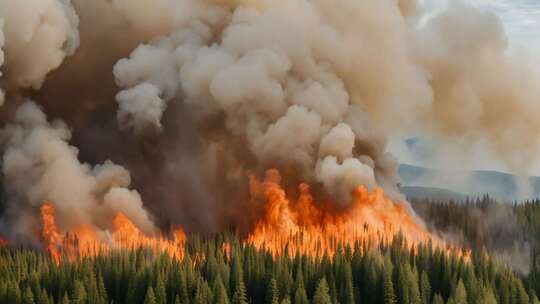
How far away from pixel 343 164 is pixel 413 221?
2401 cm

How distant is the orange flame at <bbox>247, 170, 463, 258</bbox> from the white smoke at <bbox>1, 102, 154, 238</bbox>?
886 inches

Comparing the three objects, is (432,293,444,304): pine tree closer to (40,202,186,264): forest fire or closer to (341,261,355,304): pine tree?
(341,261,355,304): pine tree

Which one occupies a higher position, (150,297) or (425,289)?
(425,289)

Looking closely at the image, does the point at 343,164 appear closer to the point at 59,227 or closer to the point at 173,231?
the point at 173,231

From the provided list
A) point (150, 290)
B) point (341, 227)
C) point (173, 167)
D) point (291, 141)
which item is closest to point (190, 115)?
point (173, 167)

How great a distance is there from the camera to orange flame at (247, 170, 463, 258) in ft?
473

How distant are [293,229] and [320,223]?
4.81 metres

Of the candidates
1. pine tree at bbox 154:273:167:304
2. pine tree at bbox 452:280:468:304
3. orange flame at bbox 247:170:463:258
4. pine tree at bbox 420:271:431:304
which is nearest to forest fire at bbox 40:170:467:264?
orange flame at bbox 247:170:463:258

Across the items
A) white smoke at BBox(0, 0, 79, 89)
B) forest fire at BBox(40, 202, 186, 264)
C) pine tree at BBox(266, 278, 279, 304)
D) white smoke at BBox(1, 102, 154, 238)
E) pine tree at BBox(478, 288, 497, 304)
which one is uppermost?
white smoke at BBox(0, 0, 79, 89)

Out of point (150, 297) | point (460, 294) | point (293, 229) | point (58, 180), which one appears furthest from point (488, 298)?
point (58, 180)

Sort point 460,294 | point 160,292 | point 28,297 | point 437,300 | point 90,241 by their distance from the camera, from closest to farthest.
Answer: point 28,297
point 437,300
point 160,292
point 460,294
point 90,241

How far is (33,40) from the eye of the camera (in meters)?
152

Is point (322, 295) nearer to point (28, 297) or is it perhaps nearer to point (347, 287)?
point (347, 287)

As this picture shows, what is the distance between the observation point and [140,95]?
158 metres
